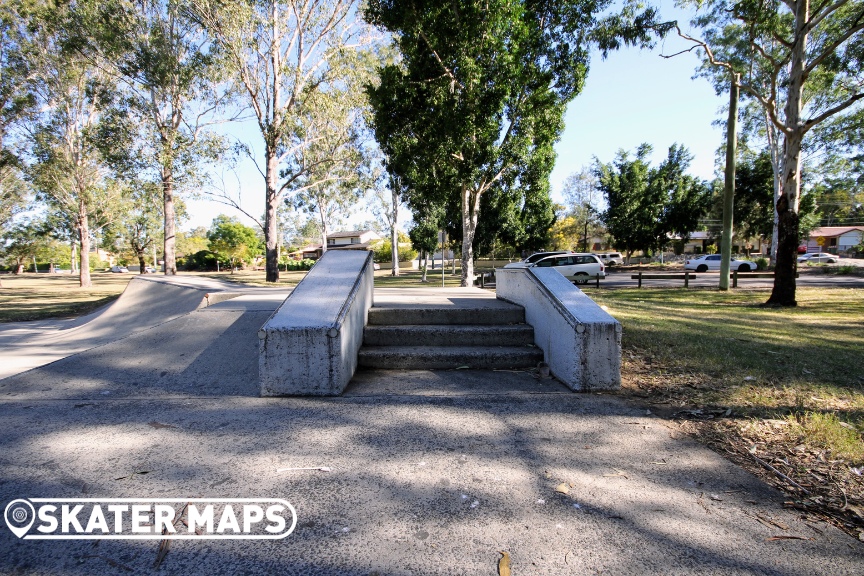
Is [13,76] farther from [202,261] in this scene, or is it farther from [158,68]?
[202,261]

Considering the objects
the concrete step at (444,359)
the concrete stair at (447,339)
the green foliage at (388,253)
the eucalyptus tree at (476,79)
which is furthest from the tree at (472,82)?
the green foliage at (388,253)

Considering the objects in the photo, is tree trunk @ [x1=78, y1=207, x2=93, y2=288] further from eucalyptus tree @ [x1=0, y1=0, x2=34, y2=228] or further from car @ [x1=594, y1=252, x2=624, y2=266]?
car @ [x1=594, y1=252, x2=624, y2=266]

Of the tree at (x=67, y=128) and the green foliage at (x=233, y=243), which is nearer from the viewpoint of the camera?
the tree at (x=67, y=128)

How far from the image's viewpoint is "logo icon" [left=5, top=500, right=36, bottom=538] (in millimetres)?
1984

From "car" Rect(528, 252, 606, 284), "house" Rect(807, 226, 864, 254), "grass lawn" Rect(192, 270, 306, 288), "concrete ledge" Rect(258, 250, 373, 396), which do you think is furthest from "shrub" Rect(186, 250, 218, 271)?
"house" Rect(807, 226, 864, 254)

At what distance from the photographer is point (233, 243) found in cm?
6150

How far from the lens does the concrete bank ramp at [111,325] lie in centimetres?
671

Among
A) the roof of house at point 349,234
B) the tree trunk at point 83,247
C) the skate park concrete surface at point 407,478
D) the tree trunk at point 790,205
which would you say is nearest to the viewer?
the skate park concrete surface at point 407,478

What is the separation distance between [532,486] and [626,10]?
1354 cm

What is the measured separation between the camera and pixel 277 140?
1862 centimetres

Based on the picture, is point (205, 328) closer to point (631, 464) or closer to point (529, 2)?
point (631, 464)

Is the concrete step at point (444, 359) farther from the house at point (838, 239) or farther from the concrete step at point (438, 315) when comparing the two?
the house at point (838, 239)

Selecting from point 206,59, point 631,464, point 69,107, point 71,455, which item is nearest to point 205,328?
point 71,455

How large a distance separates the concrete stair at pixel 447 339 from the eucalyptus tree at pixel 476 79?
9022mm
